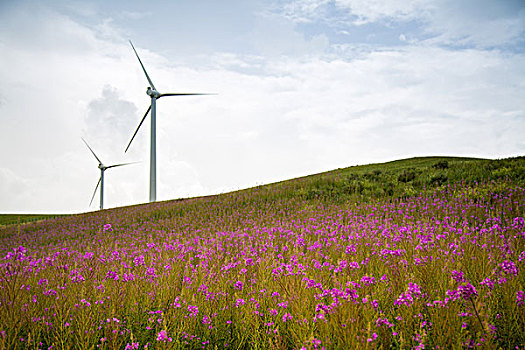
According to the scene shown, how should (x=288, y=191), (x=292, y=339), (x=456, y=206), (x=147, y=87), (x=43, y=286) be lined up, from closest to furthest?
1. (x=292, y=339)
2. (x=43, y=286)
3. (x=456, y=206)
4. (x=288, y=191)
5. (x=147, y=87)

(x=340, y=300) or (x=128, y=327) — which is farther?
→ (x=128, y=327)

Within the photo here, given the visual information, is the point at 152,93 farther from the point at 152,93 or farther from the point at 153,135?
the point at 153,135

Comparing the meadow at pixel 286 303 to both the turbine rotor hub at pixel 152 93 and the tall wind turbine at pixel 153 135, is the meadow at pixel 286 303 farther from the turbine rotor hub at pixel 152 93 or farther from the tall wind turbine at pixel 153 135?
the turbine rotor hub at pixel 152 93

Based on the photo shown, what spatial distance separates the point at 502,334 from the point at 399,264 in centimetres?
130

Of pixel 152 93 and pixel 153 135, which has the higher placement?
pixel 152 93

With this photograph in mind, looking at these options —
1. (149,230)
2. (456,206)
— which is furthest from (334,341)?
(149,230)

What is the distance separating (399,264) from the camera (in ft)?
13.2

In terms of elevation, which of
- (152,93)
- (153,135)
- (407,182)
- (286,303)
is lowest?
(286,303)

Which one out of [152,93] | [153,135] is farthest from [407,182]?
[152,93]

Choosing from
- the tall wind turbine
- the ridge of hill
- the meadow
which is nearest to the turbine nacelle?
the tall wind turbine

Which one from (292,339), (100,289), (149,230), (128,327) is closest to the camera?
(292,339)

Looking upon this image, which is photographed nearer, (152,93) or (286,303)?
(286,303)

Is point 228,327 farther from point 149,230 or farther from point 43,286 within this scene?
point 149,230

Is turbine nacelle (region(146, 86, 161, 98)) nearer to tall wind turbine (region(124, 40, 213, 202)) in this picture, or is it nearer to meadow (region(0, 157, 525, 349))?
tall wind turbine (region(124, 40, 213, 202))
